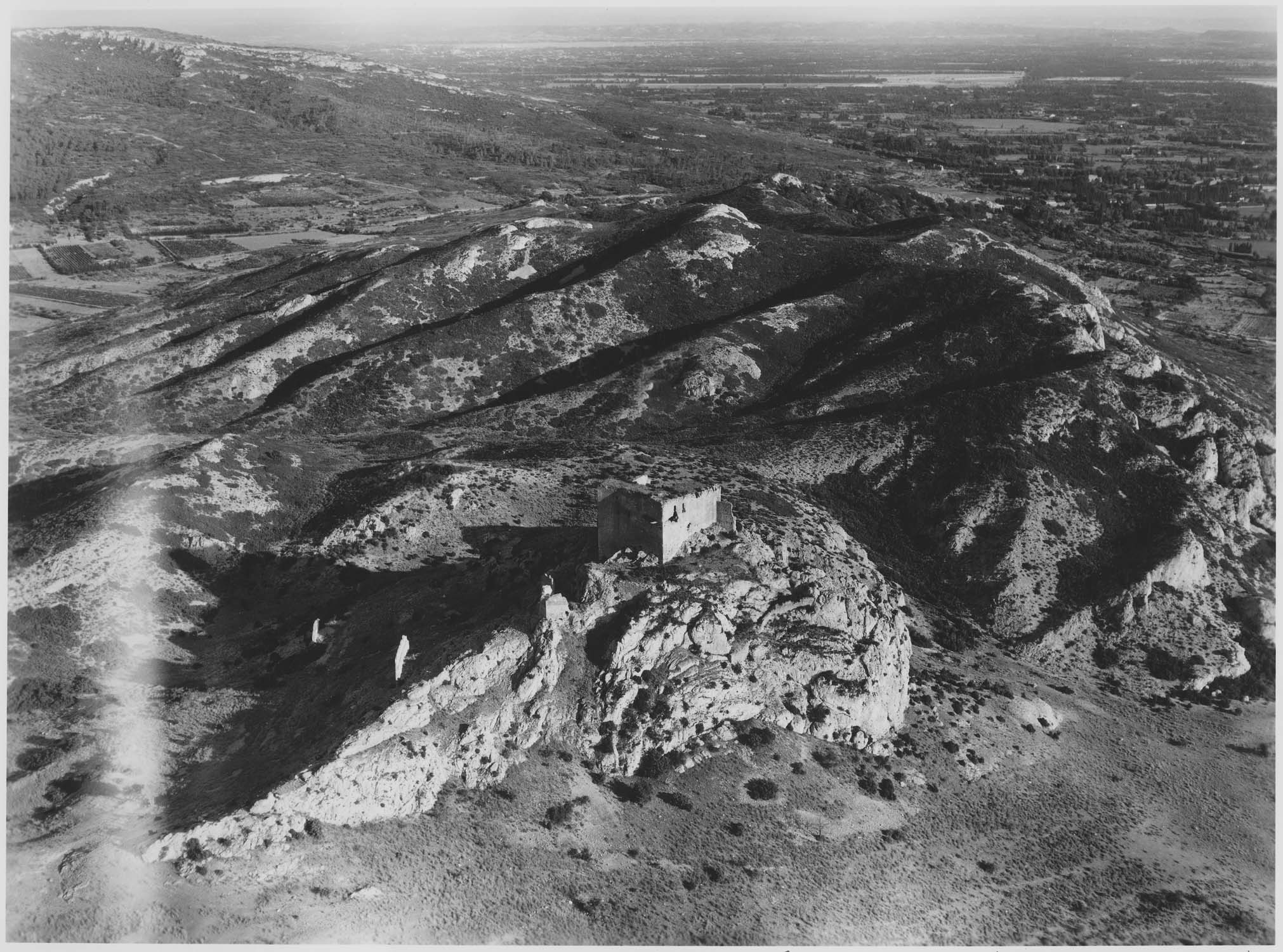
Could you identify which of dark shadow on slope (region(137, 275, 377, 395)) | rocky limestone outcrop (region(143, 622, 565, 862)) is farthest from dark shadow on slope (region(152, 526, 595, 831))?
dark shadow on slope (region(137, 275, 377, 395))

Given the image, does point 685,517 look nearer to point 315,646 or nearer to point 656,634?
point 656,634

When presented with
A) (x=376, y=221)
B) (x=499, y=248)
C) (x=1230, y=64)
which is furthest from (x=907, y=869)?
(x=376, y=221)

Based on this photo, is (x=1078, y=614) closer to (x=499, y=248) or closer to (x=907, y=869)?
(x=907, y=869)

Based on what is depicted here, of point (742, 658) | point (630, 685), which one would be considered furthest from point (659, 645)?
point (742, 658)

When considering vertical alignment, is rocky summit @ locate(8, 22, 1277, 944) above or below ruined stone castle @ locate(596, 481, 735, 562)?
below

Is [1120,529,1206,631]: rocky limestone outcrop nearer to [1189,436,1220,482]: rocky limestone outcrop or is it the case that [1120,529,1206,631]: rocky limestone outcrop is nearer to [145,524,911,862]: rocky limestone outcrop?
[1189,436,1220,482]: rocky limestone outcrop

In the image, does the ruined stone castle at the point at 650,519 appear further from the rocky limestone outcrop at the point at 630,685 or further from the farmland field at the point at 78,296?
the farmland field at the point at 78,296
